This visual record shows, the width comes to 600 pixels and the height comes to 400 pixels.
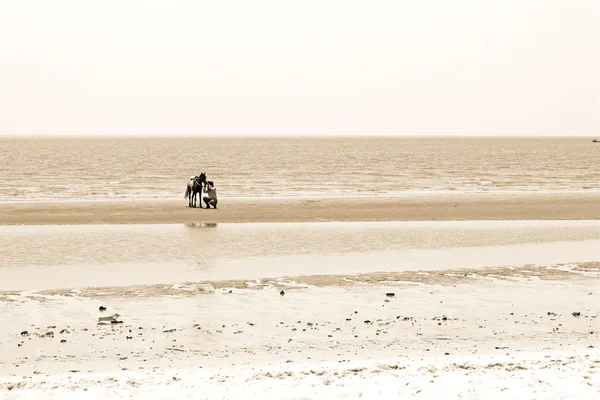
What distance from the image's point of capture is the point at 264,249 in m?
20.1

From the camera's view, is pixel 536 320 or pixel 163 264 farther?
pixel 163 264

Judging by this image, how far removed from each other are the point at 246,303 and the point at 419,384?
568cm

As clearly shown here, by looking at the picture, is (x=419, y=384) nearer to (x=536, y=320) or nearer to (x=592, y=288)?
(x=536, y=320)

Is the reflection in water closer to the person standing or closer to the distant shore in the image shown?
the distant shore

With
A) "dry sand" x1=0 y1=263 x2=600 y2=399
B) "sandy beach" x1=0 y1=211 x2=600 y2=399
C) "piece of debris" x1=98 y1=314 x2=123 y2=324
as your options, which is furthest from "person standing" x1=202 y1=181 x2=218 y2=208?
"piece of debris" x1=98 y1=314 x2=123 y2=324

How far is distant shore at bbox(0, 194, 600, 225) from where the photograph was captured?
28281mm

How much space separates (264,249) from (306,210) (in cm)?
1125

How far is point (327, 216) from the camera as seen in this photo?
2922 centimetres

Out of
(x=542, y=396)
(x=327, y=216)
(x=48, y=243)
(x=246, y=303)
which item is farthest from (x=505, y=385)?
(x=327, y=216)

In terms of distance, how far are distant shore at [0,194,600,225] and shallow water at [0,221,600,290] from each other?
1.86 metres

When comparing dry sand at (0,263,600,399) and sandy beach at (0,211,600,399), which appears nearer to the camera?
dry sand at (0,263,600,399)

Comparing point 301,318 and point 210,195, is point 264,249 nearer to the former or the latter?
point 301,318

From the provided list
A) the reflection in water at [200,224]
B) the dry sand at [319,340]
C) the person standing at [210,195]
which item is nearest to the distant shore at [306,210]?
the person standing at [210,195]

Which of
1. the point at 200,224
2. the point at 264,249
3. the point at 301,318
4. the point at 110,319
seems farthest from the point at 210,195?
the point at 301,318
